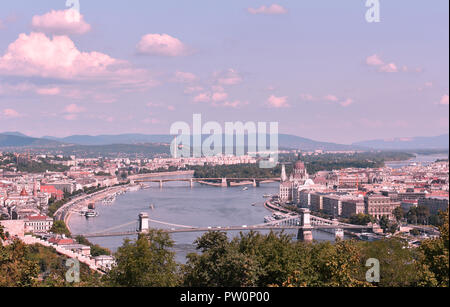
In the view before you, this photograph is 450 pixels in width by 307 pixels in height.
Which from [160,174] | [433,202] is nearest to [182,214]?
[433,202]

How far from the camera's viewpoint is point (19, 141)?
53938mm

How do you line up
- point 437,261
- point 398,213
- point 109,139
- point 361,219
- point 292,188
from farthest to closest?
point 109,139
point 292,188
point 398,213
point 361,219
point 437,261

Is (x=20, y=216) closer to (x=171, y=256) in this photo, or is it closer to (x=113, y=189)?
(x=171, y=256)

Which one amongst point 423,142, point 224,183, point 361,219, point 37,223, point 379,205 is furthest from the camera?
point 224,183

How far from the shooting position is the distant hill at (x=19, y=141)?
158ft

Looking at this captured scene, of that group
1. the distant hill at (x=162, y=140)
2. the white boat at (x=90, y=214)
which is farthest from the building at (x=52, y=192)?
the distant hill at (x=162, y=140)

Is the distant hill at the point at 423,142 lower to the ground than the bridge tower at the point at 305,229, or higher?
higher

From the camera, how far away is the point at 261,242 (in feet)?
21.2

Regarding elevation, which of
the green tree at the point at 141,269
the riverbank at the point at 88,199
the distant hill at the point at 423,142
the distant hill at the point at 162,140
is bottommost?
the riverbank at the point at 88,199

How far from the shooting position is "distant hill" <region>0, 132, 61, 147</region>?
158 ft

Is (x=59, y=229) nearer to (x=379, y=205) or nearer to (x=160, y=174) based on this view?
(x=379, y=205)

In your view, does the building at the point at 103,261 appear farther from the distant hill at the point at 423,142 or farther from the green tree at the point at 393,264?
the distant hill at the point at 423,142
